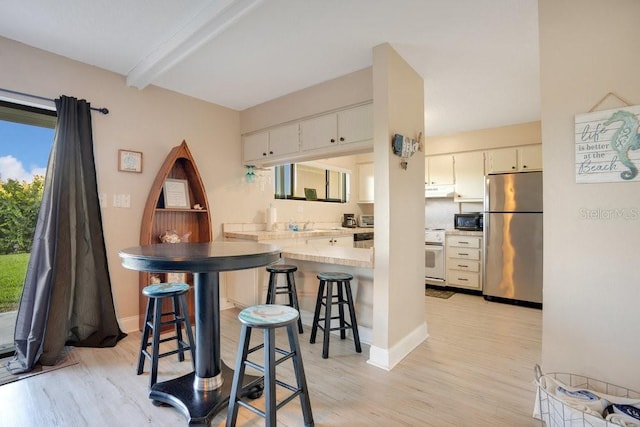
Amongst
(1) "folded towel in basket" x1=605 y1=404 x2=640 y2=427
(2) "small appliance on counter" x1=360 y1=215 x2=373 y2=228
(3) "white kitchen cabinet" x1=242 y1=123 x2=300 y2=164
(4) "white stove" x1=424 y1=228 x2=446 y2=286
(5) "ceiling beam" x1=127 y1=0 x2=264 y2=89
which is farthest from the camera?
(2) "small appliance on counter" x1=360 y1=215 x2=373 y2=228

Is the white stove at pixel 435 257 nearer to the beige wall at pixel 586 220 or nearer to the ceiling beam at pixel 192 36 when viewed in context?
the beige wall at pixel 586 220

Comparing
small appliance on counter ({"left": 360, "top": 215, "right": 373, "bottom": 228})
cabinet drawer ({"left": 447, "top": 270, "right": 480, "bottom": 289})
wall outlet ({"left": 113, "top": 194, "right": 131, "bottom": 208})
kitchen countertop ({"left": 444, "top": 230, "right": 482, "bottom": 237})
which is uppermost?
wall outlet ({"left": 113, "top": 194, "right": 131, "bottom": 208})

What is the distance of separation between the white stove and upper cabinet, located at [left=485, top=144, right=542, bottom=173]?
1194 mm

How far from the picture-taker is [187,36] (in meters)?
2.14

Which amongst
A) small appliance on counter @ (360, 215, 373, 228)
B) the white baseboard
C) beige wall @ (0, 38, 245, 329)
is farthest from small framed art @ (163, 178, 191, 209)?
small appliance on counter @ (360, 215, 373, 228)

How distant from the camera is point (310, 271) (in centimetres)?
312

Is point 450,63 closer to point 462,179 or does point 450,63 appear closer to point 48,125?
point 462,179

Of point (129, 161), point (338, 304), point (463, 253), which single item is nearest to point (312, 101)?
point (129, 161)

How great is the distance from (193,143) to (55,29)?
56.8 inches

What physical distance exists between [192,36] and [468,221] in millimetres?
4233

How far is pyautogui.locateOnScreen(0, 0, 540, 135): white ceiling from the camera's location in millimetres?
1933

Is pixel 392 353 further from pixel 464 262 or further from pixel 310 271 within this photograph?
pixel 464 262

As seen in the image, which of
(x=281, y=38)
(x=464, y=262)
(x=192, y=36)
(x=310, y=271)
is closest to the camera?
(x=192, y=36)

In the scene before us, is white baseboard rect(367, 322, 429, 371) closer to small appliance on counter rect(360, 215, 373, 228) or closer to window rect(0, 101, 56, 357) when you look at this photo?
window rect(0, 101, 56, 357)
